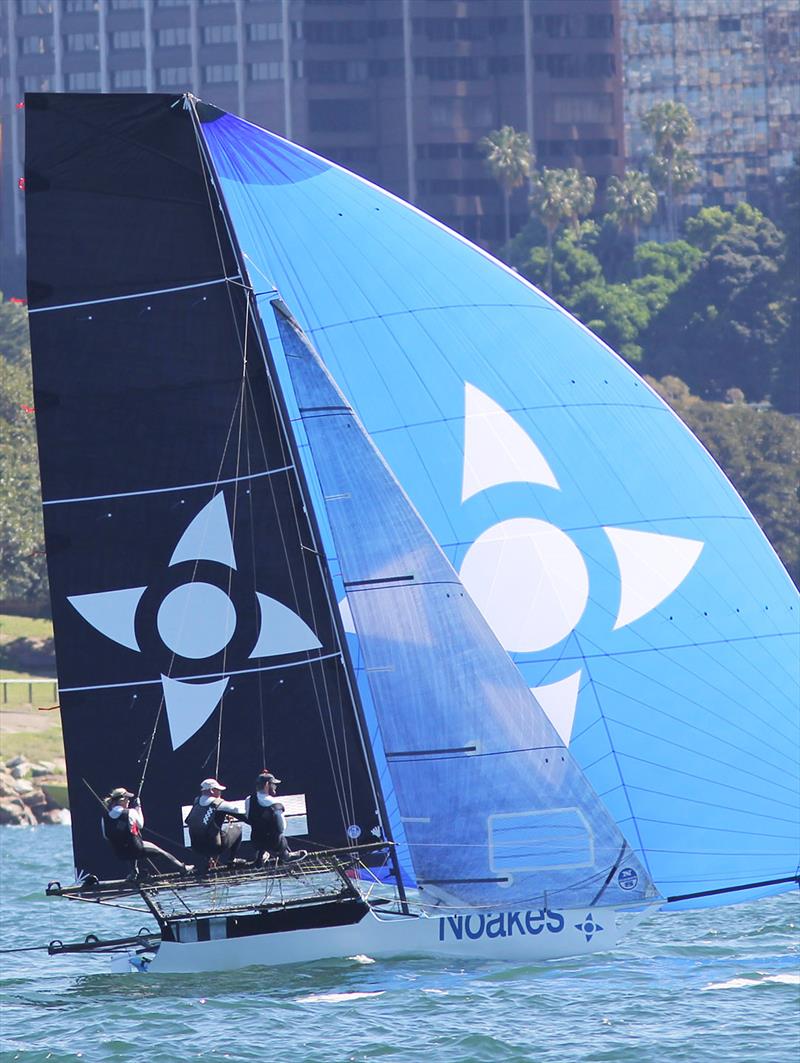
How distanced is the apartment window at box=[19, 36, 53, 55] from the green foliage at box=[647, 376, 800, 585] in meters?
70.8

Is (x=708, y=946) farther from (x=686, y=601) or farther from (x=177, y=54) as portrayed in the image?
(x=177, y=54)

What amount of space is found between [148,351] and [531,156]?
107 meters

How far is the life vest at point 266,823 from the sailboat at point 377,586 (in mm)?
243

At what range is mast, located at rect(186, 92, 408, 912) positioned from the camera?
55.3 feet

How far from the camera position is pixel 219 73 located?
132625mm

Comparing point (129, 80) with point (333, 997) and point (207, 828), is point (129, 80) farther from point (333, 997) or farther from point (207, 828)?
point (333, 997)

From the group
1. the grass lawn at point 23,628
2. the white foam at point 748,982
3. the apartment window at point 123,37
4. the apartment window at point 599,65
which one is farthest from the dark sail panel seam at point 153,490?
the apartment window at point 123,37

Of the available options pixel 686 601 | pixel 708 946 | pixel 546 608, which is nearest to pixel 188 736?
pixel 546 608

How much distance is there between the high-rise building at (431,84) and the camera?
421ft

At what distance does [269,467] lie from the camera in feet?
56.2

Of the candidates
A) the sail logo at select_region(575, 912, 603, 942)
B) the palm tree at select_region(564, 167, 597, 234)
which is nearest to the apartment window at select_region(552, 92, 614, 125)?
the palm tree at select_region(564, 167, 597, 234)

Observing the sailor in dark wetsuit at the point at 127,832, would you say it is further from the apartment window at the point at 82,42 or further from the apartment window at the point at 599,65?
the apartment window at the point at 82,42

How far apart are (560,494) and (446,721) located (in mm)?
2153

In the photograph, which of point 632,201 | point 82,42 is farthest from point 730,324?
point 82,42
